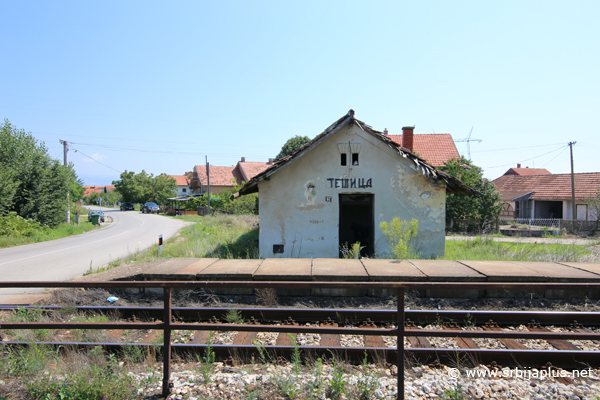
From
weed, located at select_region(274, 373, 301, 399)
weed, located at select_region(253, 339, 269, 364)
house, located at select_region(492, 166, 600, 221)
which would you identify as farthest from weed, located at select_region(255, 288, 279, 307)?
house, located at select_region(492, 166, 600, 221)

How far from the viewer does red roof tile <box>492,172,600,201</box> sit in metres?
34.0

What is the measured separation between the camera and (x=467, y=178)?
26500 mm

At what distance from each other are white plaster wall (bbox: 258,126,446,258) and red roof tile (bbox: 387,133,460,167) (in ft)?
63.4

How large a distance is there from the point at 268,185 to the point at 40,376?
8186 millimetres

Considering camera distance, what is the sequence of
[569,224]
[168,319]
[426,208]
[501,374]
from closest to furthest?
[168,319], [501,374], [426,208], [569,224]

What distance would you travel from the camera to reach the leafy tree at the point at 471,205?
25703 mm

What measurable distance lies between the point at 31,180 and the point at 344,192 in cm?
2106

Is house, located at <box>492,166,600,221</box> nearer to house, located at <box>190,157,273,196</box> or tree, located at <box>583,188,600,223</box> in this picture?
tree, located at <box>583,188,600,223</box>

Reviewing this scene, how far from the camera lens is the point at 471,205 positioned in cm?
2570

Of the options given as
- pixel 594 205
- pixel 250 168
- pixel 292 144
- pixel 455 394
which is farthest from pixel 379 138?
pixel 250 168

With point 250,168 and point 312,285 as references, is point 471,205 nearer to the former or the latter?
point 312,285

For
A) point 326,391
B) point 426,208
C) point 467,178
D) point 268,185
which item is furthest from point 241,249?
point 467,178

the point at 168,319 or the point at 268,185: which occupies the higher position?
the point at 268,185

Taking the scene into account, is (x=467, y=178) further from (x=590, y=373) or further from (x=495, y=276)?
(x=590, y=373)
